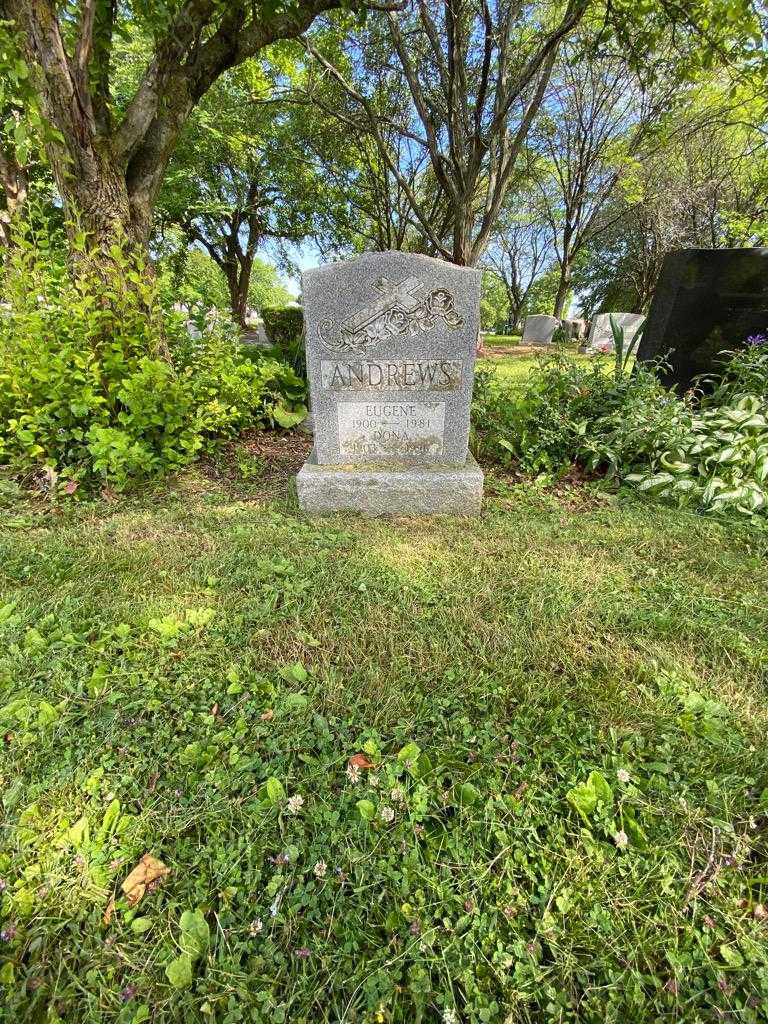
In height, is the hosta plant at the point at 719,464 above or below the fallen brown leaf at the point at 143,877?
above

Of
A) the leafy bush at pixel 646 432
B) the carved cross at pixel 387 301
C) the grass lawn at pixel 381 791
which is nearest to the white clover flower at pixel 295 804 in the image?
the grass lawn at pixel 381 791

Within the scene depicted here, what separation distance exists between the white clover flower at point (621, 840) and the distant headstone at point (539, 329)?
58.2 ft

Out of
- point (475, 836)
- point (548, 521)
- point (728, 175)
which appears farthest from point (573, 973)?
point (728, 175)

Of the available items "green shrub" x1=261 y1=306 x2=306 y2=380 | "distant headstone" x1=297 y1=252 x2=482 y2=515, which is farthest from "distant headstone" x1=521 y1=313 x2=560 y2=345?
"distant headstone" x1=297 y1=252 x2=482 y2=515

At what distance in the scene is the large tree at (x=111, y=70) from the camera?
285 centimetres

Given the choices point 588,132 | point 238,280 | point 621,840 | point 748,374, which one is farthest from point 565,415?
point 238,280

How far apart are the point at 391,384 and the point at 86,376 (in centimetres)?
207

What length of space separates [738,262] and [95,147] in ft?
17.7

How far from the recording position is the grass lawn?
102 centimetres

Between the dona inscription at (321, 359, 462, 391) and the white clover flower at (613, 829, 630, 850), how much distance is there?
8.39 feet

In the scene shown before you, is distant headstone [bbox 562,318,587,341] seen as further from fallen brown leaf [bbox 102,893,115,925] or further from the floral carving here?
fallen brown leaf [bbox 102,893,115,925]

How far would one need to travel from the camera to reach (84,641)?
6.23 feet

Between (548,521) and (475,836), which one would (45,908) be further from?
(548,521)

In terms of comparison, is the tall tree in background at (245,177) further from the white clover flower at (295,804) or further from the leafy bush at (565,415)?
the white clover flower at (295,804)
